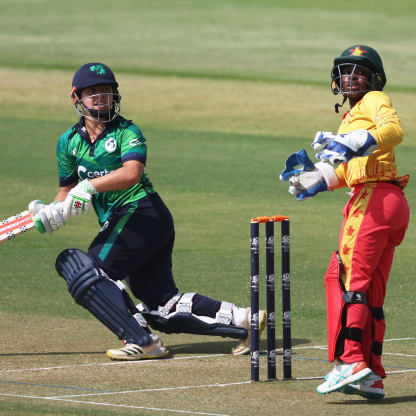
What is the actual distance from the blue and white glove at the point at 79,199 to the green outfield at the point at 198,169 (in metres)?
0.95

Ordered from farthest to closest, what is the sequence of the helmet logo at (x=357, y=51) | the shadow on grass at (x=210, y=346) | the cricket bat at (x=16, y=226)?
1. the shadow on grass at (x=210, y=346)
2. the cricket bat at (x=16, y=226)
3. the helmet logo at (x=357, y=51)

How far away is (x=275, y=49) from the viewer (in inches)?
1235

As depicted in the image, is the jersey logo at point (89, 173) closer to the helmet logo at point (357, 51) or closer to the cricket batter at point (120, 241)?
the cricket batter at point (120, 241)

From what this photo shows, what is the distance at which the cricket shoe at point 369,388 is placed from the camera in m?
6.52

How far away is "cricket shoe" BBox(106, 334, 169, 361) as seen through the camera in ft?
25.1

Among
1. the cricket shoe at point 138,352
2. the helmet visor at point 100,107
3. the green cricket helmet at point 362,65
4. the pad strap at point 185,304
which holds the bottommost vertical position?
the cricket shoe at point 138,352

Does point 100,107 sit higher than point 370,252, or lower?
higher

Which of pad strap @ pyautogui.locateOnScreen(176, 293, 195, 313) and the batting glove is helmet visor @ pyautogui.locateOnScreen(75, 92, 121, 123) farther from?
the batting glove

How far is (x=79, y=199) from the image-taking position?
7.64m

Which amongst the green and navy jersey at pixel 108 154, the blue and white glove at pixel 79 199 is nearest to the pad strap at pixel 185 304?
the green and navy jersey at pixel 108 154

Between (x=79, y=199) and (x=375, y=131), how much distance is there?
6.92 ft

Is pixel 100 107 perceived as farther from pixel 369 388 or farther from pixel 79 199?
pixel 369 388

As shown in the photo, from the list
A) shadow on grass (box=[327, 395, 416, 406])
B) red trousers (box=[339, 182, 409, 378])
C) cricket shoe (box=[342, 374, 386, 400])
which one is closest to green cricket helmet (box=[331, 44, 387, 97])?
red trousers (box=[339, 182, 409, 378])

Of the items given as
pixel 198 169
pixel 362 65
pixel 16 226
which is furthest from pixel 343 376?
pixel 198 169
